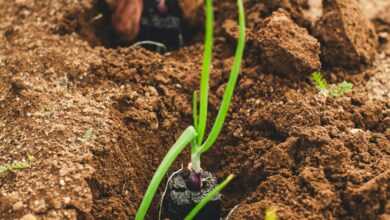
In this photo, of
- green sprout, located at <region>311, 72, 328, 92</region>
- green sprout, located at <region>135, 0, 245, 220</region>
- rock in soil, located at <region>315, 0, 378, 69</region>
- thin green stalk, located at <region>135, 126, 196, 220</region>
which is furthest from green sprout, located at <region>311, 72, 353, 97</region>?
thin green stalk, located at <region>135, 126, 196, 220</region>

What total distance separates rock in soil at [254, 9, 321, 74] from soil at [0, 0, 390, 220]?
0.03 m

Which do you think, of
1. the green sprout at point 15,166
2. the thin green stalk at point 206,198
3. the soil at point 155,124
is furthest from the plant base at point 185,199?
the green sprout at point 15,166

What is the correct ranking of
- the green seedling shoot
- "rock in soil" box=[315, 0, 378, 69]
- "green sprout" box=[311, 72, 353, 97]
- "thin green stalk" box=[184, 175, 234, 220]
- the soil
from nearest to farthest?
the green seedling shoot
"thin green stalk" box=[184, 175, 234, 220]
the soil
"green sprout" box=[311, 72, 353, 97]
"rock in soil" box=[315, 0, 378, 69]

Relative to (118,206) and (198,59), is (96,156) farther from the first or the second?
(198,59)

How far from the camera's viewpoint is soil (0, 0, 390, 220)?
6.05ft

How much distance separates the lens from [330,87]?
2146 mm

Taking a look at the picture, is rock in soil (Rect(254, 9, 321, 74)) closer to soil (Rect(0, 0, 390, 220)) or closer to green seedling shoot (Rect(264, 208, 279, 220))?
soil (Rect(0, 0, 390, 220))

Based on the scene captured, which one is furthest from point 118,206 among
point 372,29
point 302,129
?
point 372,29

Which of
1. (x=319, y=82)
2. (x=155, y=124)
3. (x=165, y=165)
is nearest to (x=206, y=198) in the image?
(x=165, y=165)

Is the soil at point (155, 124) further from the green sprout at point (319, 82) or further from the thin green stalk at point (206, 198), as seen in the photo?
the thin green stalk at point (206, 198)

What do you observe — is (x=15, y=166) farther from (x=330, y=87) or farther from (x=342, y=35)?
(x=342, y=35)

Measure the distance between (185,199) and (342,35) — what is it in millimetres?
787

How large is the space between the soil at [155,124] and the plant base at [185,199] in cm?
6

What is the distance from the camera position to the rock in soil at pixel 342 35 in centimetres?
221
